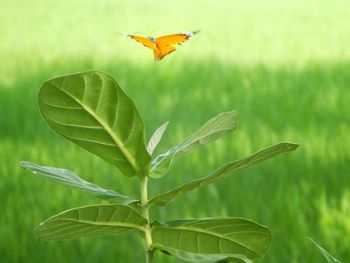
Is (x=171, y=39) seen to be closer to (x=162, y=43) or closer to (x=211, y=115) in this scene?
(x=162, y=43)

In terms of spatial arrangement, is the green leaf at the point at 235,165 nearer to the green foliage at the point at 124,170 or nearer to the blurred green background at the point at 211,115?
the green foliage at the point at 124,170

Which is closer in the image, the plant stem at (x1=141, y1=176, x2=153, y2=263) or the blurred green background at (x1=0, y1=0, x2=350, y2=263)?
the plant stem at (x1=141, y1=176, x2=153, y2=263)

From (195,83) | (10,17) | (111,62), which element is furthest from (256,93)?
(10,17)

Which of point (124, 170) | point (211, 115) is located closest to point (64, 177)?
point (124, 170)

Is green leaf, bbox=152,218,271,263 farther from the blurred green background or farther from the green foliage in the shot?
the blurred green background

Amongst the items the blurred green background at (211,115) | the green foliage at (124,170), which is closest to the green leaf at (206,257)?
the green foliage at (124,170)

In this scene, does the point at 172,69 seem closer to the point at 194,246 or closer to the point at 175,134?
the point at 175,134

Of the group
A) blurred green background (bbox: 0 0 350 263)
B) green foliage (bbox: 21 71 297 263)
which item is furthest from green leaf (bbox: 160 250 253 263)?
blurred green background (bbox: 0 0 350 263)
